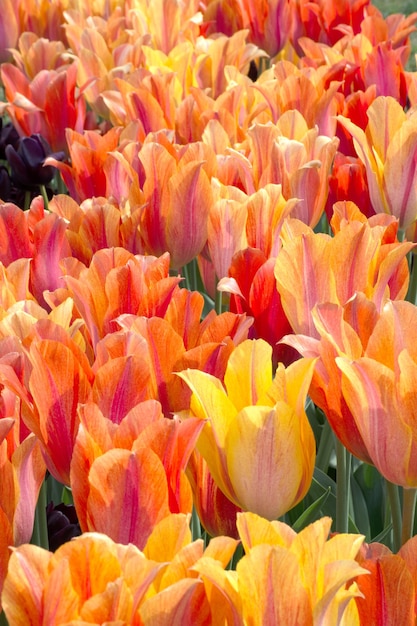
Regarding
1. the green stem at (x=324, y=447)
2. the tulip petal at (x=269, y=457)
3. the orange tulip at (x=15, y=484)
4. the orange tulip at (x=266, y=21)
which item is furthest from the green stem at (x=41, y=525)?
the orange tulip at (x=266, y=21)

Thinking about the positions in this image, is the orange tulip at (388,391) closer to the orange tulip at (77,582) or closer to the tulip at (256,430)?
the tulip at (256,430)

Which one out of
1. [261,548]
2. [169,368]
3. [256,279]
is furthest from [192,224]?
[261,548]

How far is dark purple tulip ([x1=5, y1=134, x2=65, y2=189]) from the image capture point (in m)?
2.11

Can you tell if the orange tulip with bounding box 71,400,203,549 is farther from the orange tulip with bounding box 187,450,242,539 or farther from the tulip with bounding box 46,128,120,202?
the tulip with bounding box 46,128,120,202

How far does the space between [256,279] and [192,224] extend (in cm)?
31

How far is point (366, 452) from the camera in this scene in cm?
93

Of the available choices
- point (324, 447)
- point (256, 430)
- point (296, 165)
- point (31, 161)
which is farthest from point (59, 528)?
point (31, 161)

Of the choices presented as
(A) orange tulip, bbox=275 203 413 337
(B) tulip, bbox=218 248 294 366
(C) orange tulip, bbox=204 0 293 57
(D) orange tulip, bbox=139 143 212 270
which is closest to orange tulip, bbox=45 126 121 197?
(D) orange tulip, bbox=139 143 212 270

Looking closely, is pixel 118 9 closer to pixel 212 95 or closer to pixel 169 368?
pixel 212 95

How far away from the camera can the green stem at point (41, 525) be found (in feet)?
3.35

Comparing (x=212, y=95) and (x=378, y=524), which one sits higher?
(x=212, y=95)

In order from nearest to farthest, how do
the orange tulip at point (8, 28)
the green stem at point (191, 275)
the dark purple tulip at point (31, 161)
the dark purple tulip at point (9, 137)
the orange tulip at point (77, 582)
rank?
the orange tulip at point (77, 582) → the green stem at point (191, 275) → the dark purple tulip at point (31, 161) → the dark purple tulip at point (9, 137) → the orange tulip at point (8, 28)

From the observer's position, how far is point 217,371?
984 mm

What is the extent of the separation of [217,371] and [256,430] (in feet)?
0.46
